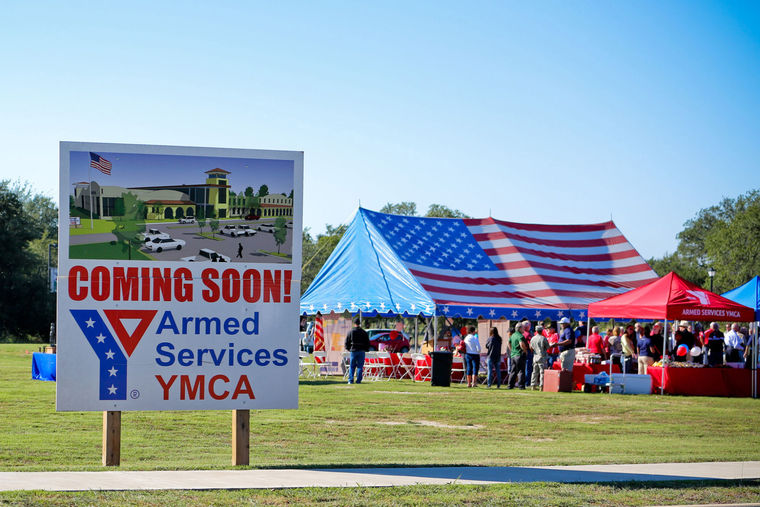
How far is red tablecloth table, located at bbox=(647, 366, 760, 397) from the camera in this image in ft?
85.4

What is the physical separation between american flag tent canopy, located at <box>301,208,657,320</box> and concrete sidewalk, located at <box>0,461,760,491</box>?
64.2 feet

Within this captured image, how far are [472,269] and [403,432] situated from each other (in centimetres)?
1832

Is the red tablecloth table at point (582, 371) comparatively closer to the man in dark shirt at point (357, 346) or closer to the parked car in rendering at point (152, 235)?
the man in dark shirt at point (357, 346)

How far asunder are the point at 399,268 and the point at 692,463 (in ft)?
70.8

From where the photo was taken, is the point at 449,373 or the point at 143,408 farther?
the point at 449,373

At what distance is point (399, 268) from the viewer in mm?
32688

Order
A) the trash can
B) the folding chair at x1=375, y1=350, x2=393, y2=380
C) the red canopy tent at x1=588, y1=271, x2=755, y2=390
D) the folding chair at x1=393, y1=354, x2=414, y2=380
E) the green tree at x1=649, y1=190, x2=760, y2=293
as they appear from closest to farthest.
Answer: the red canopy tent at x1=588, y1=271, x2=755, y2=390, the trash can, the folding chair at x1=375, y1=350, x2=393, y2=380, the folding chair at x1=393, y1=354, x2=414, y2=380, the green tree at x1=649, y1=190, x2=760, y2=293

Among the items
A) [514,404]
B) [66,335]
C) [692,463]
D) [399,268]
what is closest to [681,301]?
[514,404]

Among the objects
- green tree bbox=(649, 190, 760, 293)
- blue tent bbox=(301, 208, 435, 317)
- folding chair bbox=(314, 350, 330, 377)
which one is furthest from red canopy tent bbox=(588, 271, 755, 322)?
green tree bbox=(649, 190, 760, 293)

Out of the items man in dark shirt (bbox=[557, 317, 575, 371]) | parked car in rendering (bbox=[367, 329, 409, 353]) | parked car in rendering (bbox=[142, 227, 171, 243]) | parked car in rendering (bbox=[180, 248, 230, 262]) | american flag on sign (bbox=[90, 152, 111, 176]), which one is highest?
american flag on sign (bbox=[90, 152, 111, 176])

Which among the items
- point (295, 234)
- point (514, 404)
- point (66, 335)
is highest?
point (295, 234)

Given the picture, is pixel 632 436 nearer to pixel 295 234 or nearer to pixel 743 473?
pixel 743 473

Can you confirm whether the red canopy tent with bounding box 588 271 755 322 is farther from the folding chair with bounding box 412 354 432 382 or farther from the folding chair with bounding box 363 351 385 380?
the folding chair with bounding box 363 351 385 380

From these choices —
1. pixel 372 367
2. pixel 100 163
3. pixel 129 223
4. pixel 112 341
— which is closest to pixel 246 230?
pixel 129 223
